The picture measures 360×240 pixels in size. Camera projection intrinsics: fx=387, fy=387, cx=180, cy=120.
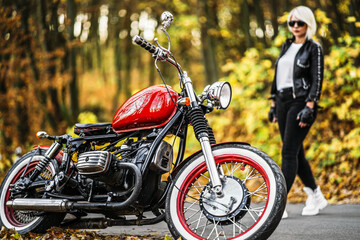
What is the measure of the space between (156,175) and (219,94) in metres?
0.79

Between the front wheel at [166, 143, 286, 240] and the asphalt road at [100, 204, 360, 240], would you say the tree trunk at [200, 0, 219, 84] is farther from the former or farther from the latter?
the front wheel at [166, 143, 286, 240]

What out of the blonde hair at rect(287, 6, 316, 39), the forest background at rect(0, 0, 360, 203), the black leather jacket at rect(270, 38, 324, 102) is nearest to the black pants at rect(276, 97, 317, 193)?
the black leather jacket at rect(270, 38, 324, 102)

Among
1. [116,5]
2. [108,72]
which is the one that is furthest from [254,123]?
[108,72]

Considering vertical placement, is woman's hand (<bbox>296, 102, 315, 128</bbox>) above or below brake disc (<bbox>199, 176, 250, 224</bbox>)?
above

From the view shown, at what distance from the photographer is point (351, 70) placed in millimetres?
6348

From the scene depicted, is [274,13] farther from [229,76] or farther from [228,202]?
[228,202]

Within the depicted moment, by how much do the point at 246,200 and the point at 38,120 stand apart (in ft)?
26.0

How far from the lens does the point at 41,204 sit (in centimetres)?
322

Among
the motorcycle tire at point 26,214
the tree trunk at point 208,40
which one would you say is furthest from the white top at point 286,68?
the tree trunk at point 208,40

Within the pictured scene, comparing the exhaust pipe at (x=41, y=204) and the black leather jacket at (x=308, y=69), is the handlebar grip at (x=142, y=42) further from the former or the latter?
the black leather jacket at (x=308, y=69)

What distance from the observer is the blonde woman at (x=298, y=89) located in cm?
391

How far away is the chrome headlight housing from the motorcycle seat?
3.05 ft

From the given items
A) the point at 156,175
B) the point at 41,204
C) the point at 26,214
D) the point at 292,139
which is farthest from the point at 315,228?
the point at 26,214

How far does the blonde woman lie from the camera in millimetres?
3908
